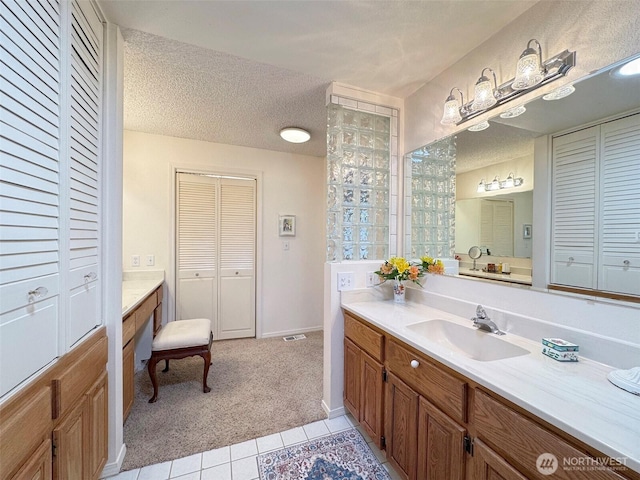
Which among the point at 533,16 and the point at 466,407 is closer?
the point at 466,407

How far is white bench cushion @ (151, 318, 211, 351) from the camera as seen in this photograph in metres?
1.99

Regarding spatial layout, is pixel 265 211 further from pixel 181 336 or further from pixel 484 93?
pixel 484 93

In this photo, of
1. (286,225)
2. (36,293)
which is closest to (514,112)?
(36,293)

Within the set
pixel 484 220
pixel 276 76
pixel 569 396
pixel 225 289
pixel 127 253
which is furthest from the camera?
pixel 225 289

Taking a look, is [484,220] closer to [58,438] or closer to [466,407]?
[466,407]

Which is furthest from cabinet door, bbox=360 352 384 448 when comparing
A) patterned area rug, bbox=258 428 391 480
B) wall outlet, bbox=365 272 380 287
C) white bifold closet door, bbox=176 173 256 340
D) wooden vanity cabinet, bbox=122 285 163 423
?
white bifold closet door, bbox=176 173 256 340

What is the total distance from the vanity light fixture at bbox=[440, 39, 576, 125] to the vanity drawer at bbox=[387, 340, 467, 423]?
4.37ft

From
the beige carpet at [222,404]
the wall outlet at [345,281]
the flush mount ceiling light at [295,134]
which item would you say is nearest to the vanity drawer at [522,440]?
the wall outlet at [345,281]

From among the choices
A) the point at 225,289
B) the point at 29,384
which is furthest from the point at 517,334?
the point at 225,289

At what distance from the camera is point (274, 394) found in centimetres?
211

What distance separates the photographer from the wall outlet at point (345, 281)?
1.83 meters

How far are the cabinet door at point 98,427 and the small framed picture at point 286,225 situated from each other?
229cm

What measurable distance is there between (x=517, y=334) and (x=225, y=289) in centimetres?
295

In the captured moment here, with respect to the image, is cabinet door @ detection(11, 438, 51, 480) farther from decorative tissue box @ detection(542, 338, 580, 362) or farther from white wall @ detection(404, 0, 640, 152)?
white wall @ detection(404, 0, 640, 152)
